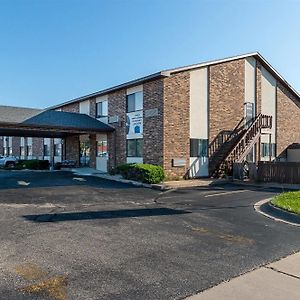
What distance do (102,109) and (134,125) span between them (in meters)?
4.83

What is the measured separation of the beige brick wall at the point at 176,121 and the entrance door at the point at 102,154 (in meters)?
6.75

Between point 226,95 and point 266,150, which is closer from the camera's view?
point 226,95

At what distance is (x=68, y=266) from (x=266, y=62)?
24.3 m

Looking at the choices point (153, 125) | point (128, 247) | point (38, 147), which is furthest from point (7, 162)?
point (128, 247)

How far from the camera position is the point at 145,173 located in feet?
55.2

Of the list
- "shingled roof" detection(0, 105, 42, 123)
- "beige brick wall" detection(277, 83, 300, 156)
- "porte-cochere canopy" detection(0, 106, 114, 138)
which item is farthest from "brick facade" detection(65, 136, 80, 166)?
"beige brick wall" detection(277, 83, 300, 156)

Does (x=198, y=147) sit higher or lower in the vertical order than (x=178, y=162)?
higher

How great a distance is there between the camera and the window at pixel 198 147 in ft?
65.9

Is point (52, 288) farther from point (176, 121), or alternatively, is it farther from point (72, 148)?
point (72, 148)

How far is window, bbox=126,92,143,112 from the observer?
20.6m

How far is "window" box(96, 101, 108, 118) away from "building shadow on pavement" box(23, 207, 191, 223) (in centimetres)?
1550

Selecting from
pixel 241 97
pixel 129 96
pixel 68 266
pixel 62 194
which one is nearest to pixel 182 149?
pixel 129 96

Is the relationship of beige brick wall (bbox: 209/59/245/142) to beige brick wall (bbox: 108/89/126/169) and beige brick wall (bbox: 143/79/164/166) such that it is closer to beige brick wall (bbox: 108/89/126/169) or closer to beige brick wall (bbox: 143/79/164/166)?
beige brick wall (bbox: 143/79/164/166)

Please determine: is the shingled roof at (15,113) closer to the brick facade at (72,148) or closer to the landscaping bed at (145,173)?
the brick facade at (72,148)
